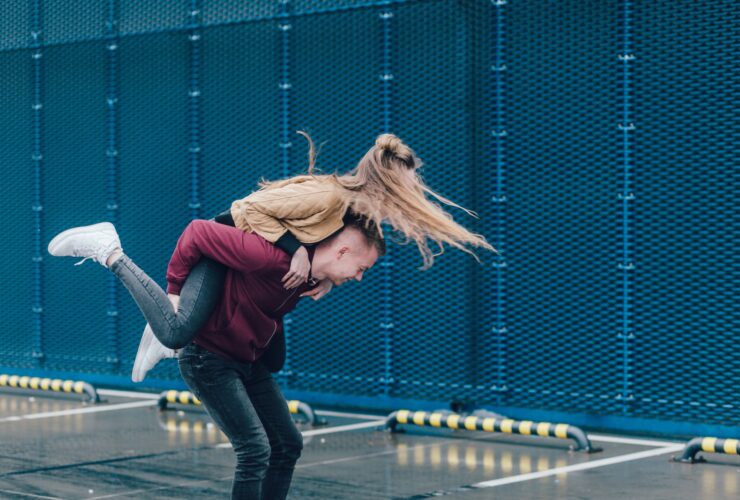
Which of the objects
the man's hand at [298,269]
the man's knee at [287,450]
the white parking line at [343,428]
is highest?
the man's hand at [298,269]

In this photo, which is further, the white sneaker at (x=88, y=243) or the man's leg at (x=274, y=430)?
the man's leg at (x=274, y=430)

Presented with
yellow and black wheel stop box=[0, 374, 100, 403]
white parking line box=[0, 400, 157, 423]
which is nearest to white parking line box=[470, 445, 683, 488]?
white parking line box=[0, 400, 157, 423]

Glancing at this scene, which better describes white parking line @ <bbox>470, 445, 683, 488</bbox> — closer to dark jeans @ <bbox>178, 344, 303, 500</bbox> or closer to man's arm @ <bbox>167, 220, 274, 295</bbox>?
dark jeans @ <bbox>178, 344, 303, 500</bbox>

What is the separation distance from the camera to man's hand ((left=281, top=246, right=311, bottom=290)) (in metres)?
5.08

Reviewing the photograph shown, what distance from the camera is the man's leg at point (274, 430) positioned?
5.46 m

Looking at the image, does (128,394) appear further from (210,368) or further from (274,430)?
(210,368)

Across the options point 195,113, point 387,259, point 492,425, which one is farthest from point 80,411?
point 492,425

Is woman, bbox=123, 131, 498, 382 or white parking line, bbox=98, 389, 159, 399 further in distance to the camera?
white parking line, bbox=98, 389, 159, 399

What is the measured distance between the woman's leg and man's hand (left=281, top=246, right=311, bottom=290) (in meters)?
0.27

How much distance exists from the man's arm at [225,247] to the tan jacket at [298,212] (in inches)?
2.1

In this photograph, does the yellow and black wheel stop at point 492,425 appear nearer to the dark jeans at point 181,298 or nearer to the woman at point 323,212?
the woman at point 323,212

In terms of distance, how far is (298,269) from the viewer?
509cm

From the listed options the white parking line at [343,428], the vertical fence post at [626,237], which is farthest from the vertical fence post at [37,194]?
the vertical fence post at [626,237]

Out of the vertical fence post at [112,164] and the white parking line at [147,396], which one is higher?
the vertical fence post at [112,164]
